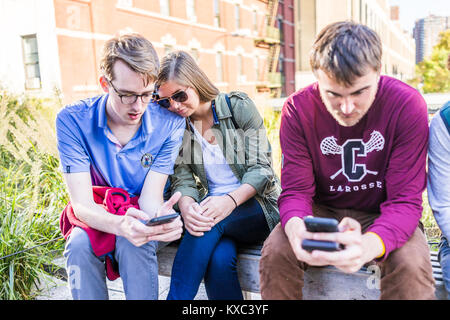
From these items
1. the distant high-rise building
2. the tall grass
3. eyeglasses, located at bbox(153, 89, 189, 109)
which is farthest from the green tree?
eyeglasses, located at bbox(153, 89, 189, 109)

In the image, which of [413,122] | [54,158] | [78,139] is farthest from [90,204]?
[54,158]

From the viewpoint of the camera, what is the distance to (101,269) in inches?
72.2

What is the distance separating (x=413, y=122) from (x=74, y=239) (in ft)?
5.12

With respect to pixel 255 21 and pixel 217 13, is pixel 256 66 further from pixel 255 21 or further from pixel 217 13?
pixel 217 13

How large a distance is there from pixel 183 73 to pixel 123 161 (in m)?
0.56

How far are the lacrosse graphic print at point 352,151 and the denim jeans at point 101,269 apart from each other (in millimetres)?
957

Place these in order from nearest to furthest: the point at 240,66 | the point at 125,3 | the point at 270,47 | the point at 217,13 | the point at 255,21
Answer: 1. the point at 125,3
2. the point at 217,13
3. the point at 240,66
4. the point at 255,21
5. the point at 270,47

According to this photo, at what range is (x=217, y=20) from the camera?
779 inches

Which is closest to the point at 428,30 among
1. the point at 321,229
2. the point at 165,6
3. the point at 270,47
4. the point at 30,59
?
the point at 270,47

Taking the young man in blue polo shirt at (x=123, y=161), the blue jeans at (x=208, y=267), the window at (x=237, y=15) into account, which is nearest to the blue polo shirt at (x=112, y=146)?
the young man in blue polo shirt at (x=123, y=161)

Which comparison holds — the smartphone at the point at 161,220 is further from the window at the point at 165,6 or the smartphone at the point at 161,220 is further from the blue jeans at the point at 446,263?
the window at the point at 165,6

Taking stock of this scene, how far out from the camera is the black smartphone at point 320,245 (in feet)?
4.42
